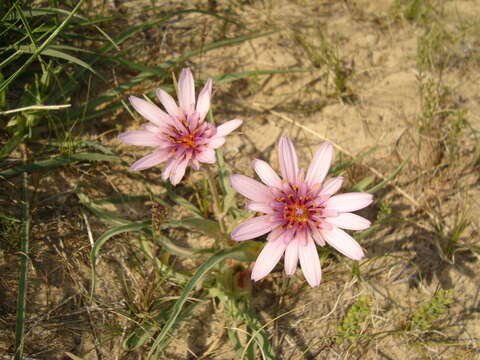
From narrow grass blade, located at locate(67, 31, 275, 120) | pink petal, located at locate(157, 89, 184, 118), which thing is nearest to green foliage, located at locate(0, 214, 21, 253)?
narrow grass blade, located at locate(67, 31, 275, 120)

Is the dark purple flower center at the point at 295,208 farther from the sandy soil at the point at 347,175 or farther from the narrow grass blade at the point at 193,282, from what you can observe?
the sandy soil at the point at 347,175

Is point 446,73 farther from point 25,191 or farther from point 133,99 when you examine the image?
point 25,191

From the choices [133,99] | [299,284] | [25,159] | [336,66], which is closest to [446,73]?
[336,66]

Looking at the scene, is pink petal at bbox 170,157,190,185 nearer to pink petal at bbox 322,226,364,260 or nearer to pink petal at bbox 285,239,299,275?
pink petal at bbox 285,239,299,275

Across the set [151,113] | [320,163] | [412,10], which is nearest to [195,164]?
[151,113]

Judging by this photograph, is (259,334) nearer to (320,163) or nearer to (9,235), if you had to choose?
(320,163)

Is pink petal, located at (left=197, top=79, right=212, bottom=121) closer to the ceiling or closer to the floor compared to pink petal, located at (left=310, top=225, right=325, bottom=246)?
closer to the ceiling
